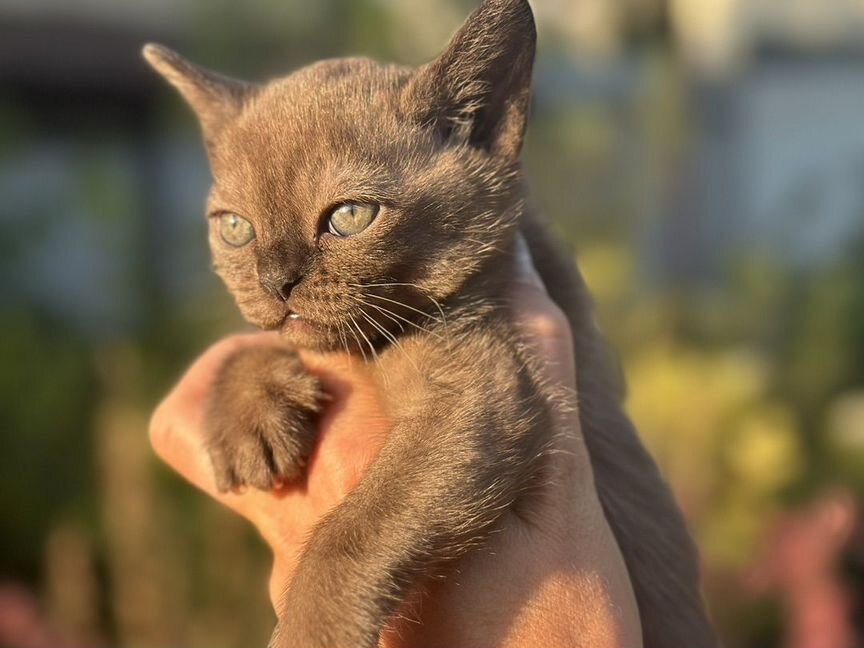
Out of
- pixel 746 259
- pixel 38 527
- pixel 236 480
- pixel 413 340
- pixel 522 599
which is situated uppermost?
pixel 413 340

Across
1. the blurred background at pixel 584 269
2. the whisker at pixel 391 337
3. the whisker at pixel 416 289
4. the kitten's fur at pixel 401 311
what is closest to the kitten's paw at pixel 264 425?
the kitten's fur at pixel 401 311

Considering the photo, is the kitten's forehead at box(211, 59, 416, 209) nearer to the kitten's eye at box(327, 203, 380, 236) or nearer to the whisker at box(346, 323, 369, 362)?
the kitten's eye at box(327, 203, 380, 236)

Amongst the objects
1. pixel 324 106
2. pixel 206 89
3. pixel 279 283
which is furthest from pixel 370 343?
pixel 206 89

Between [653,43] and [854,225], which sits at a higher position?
[653,43]

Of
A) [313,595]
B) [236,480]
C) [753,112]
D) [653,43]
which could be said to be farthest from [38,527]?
[753,112]

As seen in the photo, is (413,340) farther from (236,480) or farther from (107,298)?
(107,298)

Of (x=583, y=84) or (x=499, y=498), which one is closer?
(x=499, y=498)

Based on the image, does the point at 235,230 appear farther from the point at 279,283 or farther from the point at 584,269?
the point at 584,269
